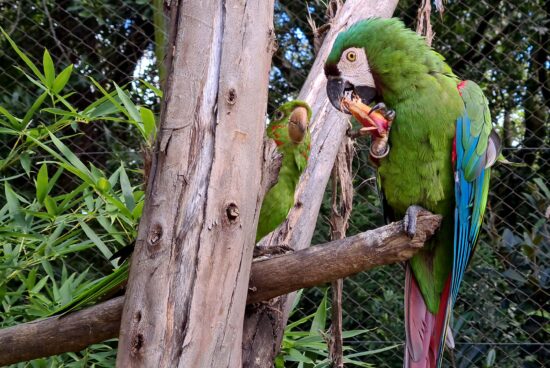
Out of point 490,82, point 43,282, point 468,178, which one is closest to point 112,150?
point 43,282

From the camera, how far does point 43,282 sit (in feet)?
5.20

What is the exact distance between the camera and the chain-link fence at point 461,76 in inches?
89.7

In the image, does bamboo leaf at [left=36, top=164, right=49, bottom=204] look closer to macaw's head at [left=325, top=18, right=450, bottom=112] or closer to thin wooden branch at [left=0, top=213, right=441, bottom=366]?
thin wooden branch at [left=0, top=213, right=441, bottom=366]

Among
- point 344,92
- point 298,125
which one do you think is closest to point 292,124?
point 298,125

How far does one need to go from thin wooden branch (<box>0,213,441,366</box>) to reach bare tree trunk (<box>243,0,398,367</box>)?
18 cm

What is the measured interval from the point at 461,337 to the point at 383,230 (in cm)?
139

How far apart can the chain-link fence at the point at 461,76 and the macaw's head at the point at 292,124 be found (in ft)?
2.80

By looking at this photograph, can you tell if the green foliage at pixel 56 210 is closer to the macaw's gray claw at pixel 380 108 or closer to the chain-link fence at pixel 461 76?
the macaw's gray claw at pixel 380 108

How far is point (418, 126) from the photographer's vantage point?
3.96 feet

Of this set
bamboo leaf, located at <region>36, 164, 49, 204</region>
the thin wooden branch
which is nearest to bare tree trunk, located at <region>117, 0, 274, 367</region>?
the thin wooden branch

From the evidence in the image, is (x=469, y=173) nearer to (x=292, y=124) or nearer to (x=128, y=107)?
(x=292, y=124)

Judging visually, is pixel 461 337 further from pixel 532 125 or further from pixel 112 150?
pixel 112 150

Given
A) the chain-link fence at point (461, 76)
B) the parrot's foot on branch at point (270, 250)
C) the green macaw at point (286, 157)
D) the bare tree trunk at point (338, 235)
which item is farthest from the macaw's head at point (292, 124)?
the chain-link fence at point (461, 76)

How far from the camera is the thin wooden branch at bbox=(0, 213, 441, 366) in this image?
994 millimetres
